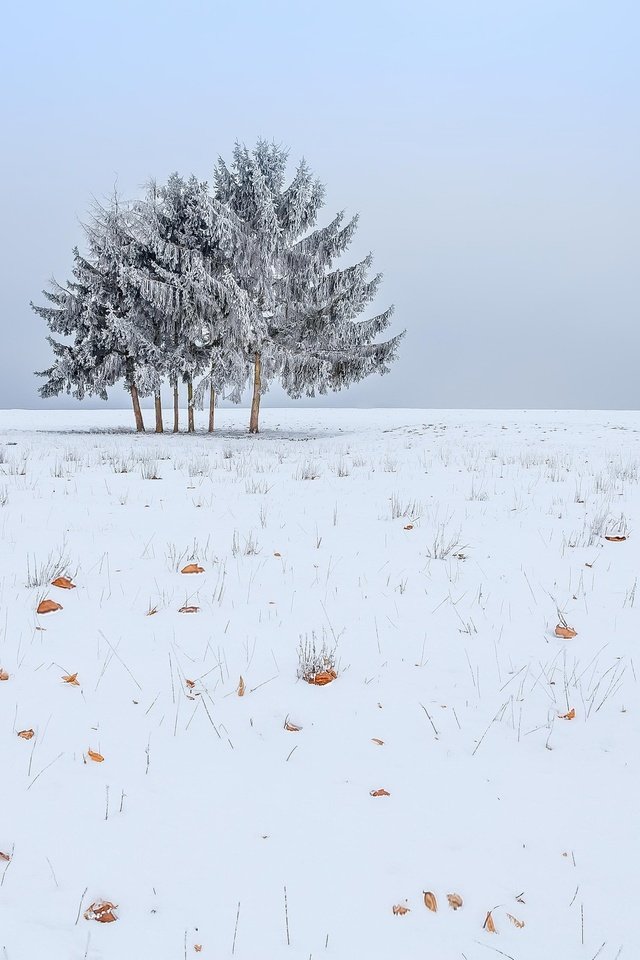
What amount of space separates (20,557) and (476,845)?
11.8 ft

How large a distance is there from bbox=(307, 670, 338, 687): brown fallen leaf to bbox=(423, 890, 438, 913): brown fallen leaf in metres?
1.06

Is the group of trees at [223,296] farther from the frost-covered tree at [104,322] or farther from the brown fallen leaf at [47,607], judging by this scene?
the brown fallen leaf at [47,607]

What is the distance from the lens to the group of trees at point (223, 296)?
21.2 m

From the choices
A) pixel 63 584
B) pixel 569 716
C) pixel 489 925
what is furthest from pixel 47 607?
pixel 569 716

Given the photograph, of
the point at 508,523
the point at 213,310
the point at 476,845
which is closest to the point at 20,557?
the point at 476,845

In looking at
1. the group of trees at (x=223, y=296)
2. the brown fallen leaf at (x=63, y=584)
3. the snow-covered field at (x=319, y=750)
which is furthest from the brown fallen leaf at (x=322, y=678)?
the group of trees at (x=223, y=296)

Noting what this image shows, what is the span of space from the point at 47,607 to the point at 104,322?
22685mm

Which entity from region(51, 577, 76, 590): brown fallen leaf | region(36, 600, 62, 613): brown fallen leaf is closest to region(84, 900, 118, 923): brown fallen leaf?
region(36, 600, 62, 613): brown fallen leaf

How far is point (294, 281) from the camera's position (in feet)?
71.6

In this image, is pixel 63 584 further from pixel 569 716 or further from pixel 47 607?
pixel 569 716

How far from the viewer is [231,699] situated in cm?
235

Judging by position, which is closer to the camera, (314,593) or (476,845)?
(476,845)

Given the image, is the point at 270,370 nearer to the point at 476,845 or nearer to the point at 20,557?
the point at 20,557

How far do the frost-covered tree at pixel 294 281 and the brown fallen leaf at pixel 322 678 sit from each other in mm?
19661
